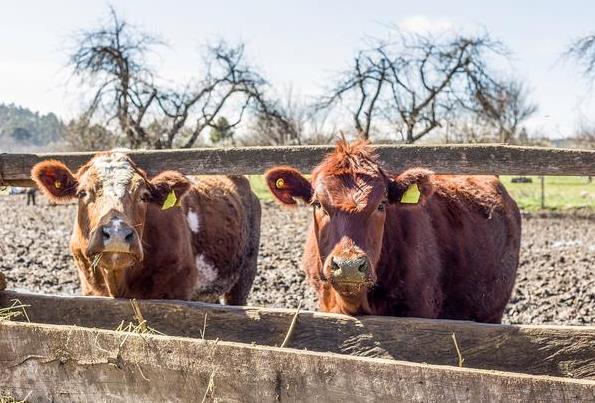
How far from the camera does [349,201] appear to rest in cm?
378

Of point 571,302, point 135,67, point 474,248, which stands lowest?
point 571,302

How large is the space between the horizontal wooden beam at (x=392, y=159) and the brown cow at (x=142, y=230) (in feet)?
0.70

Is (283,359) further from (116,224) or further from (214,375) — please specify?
(116,224)

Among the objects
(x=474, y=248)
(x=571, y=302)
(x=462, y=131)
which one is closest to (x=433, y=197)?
(x=474, y=248)

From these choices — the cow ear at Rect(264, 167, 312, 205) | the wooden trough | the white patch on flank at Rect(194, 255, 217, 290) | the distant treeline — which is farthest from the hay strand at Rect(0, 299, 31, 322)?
the distant treeline

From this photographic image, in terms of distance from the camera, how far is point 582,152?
3.85 meters

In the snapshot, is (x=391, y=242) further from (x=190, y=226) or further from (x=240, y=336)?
(x=190, y=226)

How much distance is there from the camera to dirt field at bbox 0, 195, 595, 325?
26.0 feet

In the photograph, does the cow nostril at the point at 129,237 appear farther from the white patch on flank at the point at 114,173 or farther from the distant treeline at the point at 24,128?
the distant treeline at the point at 24,128

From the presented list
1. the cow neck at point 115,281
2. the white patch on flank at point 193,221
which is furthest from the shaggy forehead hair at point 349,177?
the white patch on flank at point 193,221

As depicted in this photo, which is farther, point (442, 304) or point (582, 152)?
point (442, 304)

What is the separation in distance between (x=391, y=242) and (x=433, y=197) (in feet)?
2.39

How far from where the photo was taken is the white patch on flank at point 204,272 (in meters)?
6.12

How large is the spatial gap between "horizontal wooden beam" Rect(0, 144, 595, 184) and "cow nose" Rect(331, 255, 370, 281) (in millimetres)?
950
